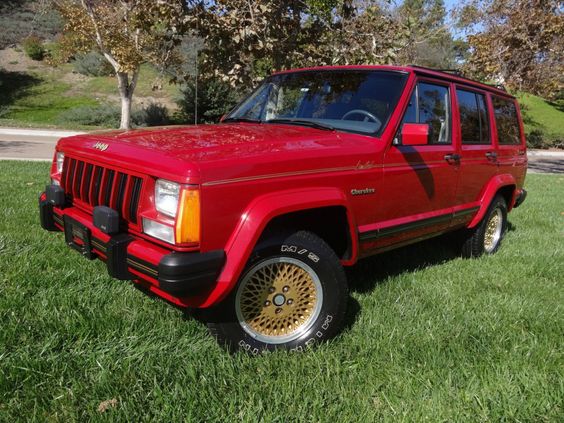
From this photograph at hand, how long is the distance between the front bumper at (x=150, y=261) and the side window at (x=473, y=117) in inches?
115

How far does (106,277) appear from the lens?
149 inches

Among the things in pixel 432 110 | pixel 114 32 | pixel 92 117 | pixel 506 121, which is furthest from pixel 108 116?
pixel 432 110

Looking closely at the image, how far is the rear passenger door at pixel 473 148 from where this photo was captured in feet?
14.2

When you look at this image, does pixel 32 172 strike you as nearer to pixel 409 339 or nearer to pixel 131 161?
pixel 131 161

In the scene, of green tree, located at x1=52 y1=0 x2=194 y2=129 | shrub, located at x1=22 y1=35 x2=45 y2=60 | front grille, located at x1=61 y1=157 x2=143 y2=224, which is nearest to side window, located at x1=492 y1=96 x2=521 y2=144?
front grille, located at x1=61 y1=157 x2=143 y2=224

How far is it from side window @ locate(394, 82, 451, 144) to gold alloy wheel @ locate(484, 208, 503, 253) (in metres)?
1.64

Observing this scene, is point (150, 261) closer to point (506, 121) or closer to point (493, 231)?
point (493, 231)

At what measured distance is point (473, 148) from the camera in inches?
176

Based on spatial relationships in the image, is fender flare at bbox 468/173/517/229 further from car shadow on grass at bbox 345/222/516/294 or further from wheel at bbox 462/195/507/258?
car shadow on grass at bbox 345/222/516/294

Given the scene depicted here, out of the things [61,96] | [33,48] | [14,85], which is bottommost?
[61,96]

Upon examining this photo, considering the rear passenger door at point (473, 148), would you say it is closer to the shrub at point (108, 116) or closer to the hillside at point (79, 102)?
the hillside at point (79, 102)

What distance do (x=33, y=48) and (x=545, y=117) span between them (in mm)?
34210

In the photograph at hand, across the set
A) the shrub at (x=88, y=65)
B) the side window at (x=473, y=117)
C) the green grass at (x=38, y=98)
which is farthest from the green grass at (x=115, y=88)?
the side window at (x=473, y=117)

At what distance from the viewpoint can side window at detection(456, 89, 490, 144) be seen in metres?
4.39
